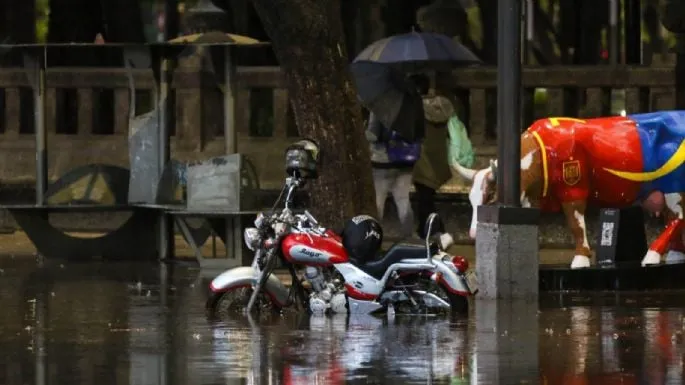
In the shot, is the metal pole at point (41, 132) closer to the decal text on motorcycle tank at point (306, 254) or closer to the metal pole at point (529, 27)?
the metal pole at point (529, 27)

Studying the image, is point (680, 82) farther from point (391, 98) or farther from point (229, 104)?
point (229, 104)

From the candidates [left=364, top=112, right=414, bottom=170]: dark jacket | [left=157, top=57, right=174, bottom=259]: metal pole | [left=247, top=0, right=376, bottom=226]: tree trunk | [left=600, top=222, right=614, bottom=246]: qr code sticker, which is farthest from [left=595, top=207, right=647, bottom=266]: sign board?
[left=157, top=57, right=174, bottom=259]: metal pole

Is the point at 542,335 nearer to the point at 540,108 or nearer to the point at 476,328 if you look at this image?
the point at 476,328

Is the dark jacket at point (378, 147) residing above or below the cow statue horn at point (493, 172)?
above

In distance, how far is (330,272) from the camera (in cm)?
1653

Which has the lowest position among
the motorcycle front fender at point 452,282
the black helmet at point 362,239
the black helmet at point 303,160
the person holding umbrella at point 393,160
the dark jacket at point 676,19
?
the motorcycle front fender at point 452,282

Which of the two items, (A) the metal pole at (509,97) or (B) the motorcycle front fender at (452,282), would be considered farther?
(A) the metal pole at (509,97)

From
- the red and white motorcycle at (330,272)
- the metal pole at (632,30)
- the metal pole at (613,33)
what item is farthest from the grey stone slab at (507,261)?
the metal pole at (632,30)

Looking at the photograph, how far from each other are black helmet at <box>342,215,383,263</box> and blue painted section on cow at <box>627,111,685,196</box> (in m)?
3.79

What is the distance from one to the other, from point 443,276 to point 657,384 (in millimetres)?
3794

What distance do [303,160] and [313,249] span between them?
0.71m

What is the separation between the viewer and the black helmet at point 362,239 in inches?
640

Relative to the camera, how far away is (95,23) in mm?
27938

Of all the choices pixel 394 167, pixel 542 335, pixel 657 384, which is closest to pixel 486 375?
pixel 657 384
